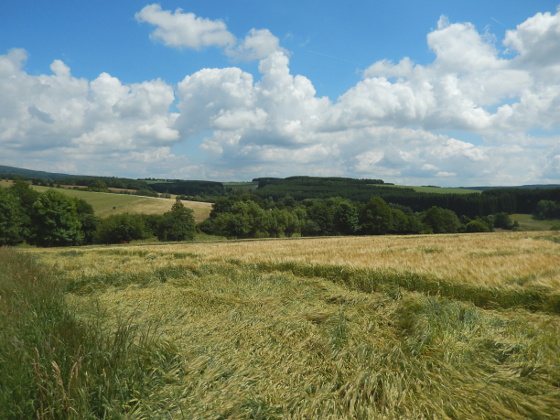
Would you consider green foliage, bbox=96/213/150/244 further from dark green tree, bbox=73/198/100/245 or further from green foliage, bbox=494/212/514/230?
green foliage, bbox=494/212/514/230

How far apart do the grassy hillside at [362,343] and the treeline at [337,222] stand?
178 feet

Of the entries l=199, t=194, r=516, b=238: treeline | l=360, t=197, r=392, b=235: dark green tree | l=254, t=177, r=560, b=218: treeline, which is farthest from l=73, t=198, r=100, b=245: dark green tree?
l=254, t=177, r=560, b=218: treeline

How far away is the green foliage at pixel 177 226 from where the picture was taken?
58188 mm

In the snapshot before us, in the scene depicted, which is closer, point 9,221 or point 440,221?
point 9,221

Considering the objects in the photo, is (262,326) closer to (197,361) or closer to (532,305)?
(197,361)

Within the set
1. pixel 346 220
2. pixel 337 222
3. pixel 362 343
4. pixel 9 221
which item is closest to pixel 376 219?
pixel 346 220

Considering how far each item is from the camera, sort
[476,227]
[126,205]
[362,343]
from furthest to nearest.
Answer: [126,205] < [476,227] < [362,343]

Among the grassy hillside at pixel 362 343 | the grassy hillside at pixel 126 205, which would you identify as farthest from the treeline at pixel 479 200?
the grassy hillside at pixel 362 343

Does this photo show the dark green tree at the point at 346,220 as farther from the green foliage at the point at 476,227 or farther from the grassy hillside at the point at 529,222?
the grassy hillside at the point at 529,222

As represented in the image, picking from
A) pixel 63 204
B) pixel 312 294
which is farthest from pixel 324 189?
pixel 312 294

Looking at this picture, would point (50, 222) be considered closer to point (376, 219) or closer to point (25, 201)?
point (25, 201)

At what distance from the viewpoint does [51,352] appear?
10.3 feet

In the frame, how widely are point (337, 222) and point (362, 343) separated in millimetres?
65125

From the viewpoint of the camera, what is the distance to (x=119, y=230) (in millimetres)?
58531
